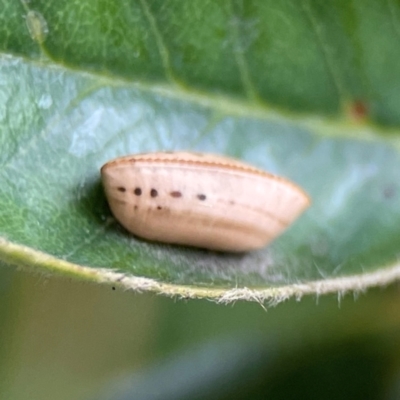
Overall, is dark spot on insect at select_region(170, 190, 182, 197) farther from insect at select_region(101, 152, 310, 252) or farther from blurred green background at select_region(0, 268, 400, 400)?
blurred green background at select_region(0, 268, 400, 400)

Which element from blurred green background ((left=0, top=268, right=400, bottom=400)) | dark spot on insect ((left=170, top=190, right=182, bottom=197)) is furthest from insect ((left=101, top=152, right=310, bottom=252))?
blurred green background ((left=0, top=268, right=400, bottom=400))

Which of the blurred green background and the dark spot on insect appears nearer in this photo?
the dark spot on insect

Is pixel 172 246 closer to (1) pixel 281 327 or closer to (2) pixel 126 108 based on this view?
(2) pixel 126 108

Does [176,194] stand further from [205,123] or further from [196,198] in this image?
[205,123]

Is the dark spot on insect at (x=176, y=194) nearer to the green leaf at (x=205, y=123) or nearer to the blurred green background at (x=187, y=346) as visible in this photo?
the green leaf at (x=205, y=123)

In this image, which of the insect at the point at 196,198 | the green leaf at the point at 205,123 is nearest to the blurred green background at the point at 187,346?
the green leaf at the point at 205,123

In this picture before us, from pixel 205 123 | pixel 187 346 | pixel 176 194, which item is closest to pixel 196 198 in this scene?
pixel 176 194
